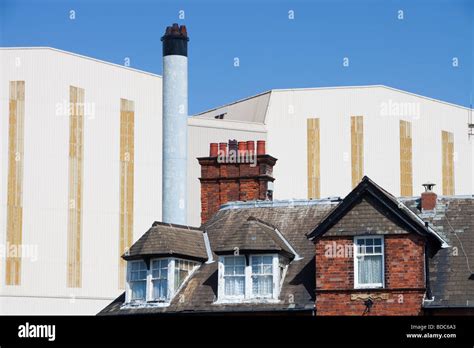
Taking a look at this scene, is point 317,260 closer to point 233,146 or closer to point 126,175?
point 233,146

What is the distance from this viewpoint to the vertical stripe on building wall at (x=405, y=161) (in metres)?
102

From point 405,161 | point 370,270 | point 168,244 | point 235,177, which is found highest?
point 405,161

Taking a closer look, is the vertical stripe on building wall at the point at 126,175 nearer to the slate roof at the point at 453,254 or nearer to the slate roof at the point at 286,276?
the slate roof at the point at 286,276

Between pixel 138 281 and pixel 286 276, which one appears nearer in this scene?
pixel 286 276

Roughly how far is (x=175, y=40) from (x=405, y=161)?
37.4 m

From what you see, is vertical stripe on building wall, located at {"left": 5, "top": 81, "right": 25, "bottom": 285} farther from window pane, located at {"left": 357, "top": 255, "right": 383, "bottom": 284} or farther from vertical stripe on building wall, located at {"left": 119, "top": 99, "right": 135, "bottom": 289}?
window pane, located at {"left": 357, "top": 255, "right": 383, "bottom": 284}

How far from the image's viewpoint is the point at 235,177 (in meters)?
46.5

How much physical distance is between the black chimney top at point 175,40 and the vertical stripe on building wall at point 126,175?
73.3ft

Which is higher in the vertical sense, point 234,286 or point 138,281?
point 138,281

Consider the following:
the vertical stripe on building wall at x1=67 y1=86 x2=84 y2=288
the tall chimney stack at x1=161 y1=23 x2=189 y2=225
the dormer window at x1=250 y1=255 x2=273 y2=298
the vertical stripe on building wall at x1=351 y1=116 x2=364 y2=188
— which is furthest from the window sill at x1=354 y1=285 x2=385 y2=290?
the vertical stripe on building wall at x1=351 y1=116 x2=364 y2=188

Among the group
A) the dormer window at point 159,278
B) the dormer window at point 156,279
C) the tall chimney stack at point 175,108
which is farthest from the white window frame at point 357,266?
the tall chimney stack at point 175,108

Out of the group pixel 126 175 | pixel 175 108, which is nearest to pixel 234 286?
pixel 175 108

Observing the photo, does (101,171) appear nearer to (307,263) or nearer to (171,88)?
(171,88)

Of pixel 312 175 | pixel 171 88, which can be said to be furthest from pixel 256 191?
pixel 312 175
